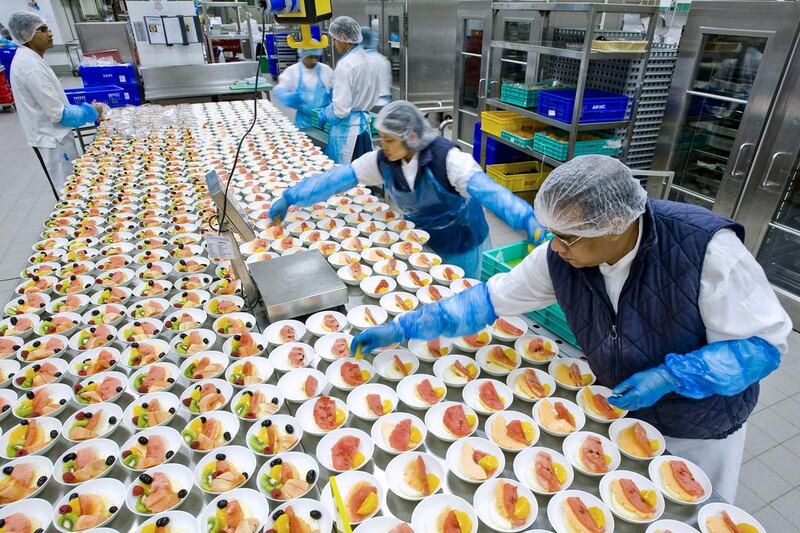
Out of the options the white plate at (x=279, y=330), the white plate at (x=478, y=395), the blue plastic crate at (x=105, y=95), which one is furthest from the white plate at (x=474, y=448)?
the blue plastic crate at (x=105, y=95)

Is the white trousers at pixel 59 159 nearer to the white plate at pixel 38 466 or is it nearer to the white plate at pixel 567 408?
the white plate at pixel 38 466

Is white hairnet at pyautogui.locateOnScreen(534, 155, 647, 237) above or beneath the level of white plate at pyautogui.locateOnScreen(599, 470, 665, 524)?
above

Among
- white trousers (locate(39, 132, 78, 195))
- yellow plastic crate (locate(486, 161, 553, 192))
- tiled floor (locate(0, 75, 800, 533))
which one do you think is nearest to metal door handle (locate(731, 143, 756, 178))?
tiled floor (locate(0, 75, 800, 533))

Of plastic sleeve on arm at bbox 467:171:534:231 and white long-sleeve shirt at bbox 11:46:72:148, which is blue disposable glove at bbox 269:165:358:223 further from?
white long-sleeve shirt at bbox 11:46:72:148

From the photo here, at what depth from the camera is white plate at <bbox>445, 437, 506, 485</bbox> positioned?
4.14 ft

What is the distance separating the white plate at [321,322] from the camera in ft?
6.07

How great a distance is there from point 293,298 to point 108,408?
0.71 meters

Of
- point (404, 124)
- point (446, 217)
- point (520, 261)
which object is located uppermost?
point (404, 124)

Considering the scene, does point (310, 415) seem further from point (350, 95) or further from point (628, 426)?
point (350, 95)

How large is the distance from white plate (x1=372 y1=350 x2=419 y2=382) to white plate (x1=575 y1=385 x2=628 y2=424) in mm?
539

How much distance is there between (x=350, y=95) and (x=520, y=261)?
9.49 feet

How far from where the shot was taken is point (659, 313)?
51.5 inches

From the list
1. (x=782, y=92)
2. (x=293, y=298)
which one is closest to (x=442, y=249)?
(x=293, y=298)

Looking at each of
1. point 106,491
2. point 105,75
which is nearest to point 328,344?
point 106,491
